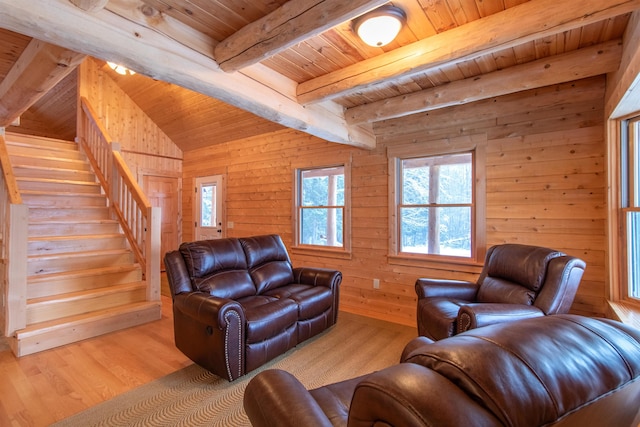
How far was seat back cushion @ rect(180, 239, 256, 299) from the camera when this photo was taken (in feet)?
8.65

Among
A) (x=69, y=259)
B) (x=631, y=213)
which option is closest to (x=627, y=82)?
(x=631, y=213)

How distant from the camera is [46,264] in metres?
3.15

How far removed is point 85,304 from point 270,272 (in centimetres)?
193

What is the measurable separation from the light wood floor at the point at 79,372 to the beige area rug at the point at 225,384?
0.15 meters

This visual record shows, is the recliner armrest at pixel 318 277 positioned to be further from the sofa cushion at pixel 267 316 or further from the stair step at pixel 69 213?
the stair step at pixel 69 213

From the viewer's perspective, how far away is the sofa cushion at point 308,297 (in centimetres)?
269

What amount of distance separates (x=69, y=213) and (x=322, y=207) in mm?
3299

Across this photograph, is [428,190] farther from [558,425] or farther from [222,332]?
[558,425]

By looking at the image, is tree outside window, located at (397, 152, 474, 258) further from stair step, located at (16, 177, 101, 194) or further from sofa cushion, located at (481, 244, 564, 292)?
stair step, located at (16, 177, 101, 194)

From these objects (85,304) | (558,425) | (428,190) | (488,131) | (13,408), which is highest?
(488,131)

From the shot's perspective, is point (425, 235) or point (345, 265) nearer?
point (425, 235)

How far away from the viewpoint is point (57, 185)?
4.01 meters

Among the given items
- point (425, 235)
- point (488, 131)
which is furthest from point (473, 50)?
point (425, 235)

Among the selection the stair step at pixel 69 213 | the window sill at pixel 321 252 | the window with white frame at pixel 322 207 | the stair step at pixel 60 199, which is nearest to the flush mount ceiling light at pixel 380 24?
the window with white frame at pixel 322 207
